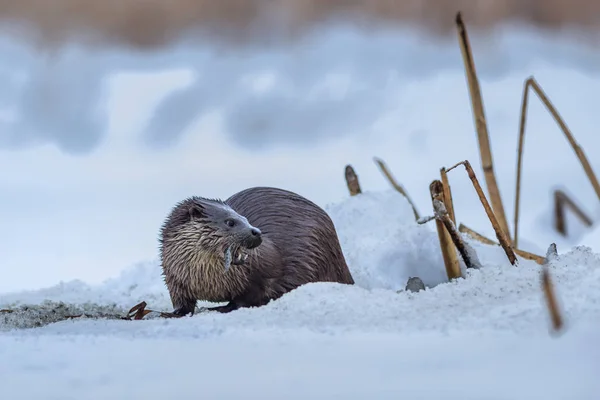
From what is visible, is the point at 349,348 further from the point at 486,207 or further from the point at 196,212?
the point at 196,212

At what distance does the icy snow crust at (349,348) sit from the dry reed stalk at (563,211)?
2406 millimetres

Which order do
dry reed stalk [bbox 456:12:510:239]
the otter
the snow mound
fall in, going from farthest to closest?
dry reed stalk [bbox 456:12:510:239], the otter, the snow mound

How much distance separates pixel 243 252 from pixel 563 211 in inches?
109

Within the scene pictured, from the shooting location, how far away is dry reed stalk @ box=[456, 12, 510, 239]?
321 centimetres

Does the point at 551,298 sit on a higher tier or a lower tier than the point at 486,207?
lower

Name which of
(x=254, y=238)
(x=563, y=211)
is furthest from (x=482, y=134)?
(x=563, y=211)

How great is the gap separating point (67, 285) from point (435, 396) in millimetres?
2564

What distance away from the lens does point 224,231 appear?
2588 millimetres

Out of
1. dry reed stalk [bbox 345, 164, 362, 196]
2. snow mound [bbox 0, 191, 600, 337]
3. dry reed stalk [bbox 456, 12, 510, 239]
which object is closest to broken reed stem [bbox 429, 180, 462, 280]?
snow mound [bbox 0, 191, 600, 337]

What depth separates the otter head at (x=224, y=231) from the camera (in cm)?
254

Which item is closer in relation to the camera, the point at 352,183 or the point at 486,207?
the point at 486,207

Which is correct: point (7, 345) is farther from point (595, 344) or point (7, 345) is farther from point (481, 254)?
point (481, 254)

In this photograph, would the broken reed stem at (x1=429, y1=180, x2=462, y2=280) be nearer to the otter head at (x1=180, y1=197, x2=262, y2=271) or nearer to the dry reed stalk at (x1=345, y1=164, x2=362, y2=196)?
the otter head at (x1=180, y1=197, x2=262, y2=271)

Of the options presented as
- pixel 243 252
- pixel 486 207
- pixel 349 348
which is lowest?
pixel 349 348
